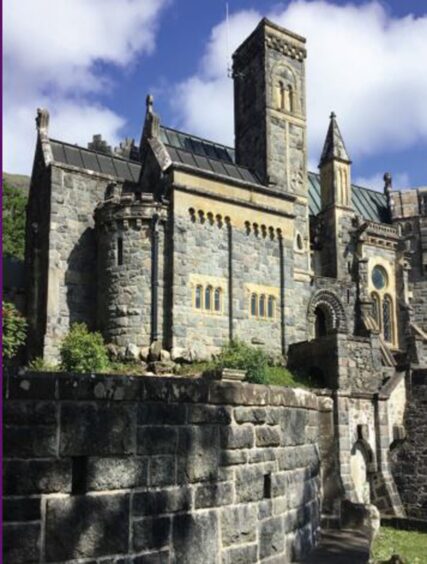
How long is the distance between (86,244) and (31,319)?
4.33 metres

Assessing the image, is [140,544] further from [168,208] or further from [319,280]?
[319,280]

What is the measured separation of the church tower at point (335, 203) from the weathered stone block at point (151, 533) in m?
37.6

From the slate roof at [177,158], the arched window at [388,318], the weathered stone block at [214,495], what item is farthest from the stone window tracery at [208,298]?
the weathered stone block at [214,495]

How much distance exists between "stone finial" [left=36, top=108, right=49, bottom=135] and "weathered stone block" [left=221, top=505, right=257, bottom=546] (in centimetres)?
3010

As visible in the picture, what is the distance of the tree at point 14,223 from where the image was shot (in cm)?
4497

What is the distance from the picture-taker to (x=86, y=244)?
103 ft

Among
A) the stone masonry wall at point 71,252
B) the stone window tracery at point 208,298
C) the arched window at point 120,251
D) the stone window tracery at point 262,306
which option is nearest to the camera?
the arched window at point 120,251

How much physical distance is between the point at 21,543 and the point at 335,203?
40.5m

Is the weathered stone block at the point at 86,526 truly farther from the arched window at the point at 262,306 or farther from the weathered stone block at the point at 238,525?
the arched window at the point at 262,306

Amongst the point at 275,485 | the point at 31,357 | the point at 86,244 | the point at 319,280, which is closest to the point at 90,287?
the point at 86,244

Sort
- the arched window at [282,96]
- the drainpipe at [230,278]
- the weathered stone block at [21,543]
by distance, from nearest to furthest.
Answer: the weathered stone block at [21,543], the drainpipe at [230,278], the arched window at [282,96]

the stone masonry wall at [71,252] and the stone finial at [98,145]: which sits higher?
the stone finial at [98,145]

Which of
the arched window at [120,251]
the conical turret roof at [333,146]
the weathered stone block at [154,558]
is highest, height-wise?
the conical turret roof at [333,146]

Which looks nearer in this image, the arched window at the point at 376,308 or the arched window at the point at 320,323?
the arched window at the point at 320,323
